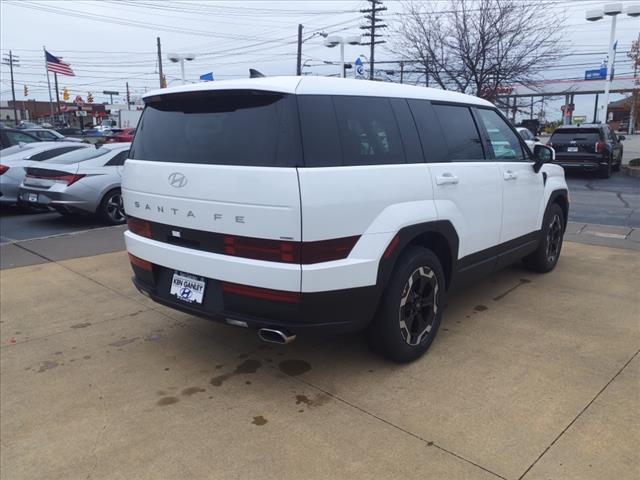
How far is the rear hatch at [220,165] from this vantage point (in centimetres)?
287

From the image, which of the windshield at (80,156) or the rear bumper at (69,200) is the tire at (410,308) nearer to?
the rear bumper at (69,200)

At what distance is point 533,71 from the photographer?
18.5 metres

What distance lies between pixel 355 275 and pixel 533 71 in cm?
1811

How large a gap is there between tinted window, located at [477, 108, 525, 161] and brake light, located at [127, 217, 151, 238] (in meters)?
2.93

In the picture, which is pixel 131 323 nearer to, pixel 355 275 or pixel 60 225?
pixel 355 275

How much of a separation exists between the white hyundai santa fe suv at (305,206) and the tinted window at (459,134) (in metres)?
0.02

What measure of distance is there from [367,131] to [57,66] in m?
35.1

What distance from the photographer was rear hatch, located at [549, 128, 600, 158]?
16312 mm

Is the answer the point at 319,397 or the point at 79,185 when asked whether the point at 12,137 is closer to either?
the point at 79,185

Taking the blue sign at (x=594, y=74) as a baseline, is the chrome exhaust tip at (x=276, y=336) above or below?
below

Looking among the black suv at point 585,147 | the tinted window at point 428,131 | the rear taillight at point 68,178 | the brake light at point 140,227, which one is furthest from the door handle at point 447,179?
the black suv at point 585,147

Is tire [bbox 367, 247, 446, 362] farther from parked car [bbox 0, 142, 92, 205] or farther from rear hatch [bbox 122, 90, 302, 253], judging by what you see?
parked car [bbox 0, 142, 92, 205]

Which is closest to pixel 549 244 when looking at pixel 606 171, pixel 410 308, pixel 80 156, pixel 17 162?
pixel 410 308

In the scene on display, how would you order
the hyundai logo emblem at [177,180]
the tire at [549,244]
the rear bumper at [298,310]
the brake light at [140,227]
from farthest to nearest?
the tire at [549,244], the brake light at [140,227], the hyundai logo emblem at [177,180], the rear bumper at [298,310]
